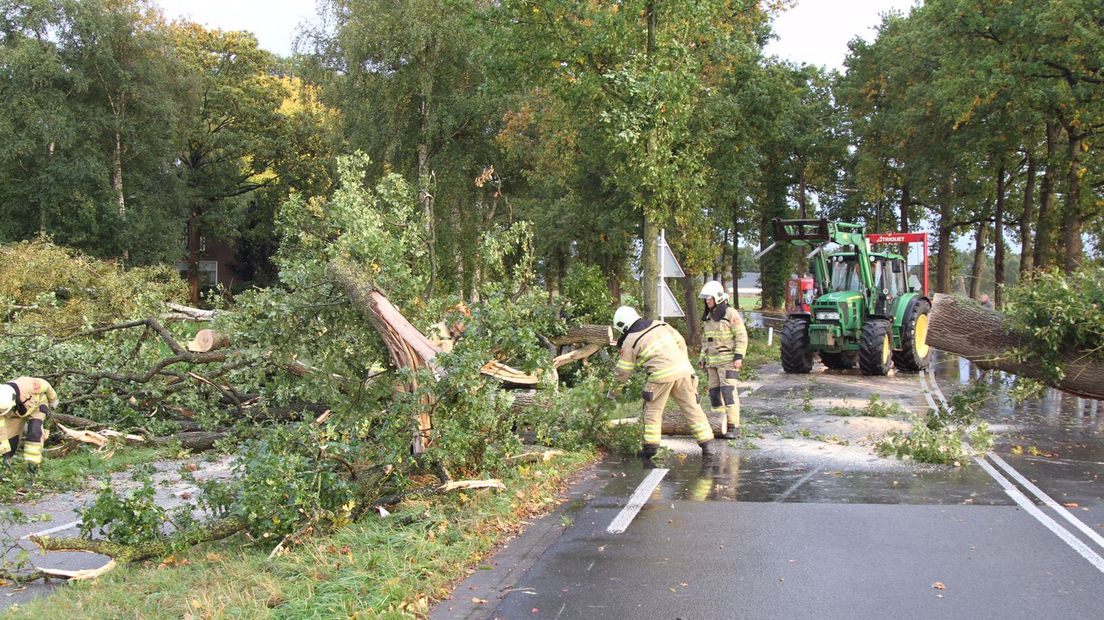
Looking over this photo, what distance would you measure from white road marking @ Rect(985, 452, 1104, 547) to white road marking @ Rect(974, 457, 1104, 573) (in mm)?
109

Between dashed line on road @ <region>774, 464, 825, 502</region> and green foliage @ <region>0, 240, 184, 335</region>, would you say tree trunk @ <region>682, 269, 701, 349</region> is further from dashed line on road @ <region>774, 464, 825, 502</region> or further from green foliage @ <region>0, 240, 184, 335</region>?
dashed line on road @ <region>774, 464, 825, 502</region>

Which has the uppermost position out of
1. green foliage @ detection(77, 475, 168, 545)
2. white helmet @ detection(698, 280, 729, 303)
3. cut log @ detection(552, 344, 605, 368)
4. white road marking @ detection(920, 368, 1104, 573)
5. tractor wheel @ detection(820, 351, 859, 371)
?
white helmet @ detection(698, 280, 729, 303)

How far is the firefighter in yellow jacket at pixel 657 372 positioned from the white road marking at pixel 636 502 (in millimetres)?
595

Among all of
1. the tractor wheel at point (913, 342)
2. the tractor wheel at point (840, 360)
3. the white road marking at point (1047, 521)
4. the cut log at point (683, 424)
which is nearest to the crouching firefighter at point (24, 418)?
the cut log at point (683, 424)

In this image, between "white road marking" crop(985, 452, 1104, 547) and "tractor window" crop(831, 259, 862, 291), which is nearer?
"white road marking" crop(985, 452, 1104, 547)

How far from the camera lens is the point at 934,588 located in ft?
17.0

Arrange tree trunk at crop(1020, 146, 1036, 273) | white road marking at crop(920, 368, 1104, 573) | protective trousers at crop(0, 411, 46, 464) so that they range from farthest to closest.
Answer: tree trunk at crop(1020, 146, 1036, 273)
protective trousers at crop(0, 411, 46, 464)
white road marking at crop(920, 368, 1104, 573)

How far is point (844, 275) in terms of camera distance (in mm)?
18141

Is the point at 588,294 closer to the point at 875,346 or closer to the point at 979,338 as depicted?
the point at 875,346

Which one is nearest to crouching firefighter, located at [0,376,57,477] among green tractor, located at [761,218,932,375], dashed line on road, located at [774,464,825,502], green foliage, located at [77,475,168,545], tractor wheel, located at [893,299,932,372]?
green foliage, located at [77,475,168,545]

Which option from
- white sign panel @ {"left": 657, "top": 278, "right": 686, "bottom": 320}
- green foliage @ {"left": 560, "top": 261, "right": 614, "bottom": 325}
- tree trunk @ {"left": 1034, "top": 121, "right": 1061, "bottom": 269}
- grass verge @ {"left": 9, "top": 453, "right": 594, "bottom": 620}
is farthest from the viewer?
tree trunk @ {"left": 1034, "top": 121, "right": 1061, "bottom": 269}

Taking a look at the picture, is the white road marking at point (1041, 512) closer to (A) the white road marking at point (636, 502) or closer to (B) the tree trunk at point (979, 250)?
(A) the white road marking at point (636, 502)

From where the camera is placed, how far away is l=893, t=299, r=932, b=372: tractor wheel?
59.9 feet

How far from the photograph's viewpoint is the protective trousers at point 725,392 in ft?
33.4
